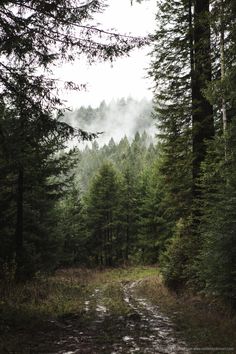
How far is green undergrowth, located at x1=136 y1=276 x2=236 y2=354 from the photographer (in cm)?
698

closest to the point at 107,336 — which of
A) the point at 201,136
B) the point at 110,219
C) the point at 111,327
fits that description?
the point at 111,327

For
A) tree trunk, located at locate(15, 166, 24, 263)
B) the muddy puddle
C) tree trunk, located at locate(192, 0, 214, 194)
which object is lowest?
the muddy puddle

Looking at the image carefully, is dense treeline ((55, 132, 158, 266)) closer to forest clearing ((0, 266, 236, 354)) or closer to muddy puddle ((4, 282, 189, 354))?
forest clearing ((0, 266, 236, 354))

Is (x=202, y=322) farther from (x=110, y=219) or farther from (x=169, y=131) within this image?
(x=110, y=219)

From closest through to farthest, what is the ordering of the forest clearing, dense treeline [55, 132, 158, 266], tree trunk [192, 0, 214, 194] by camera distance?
1. the forest clearing
2. tree trunk [192, 0, 214, 194]
3. dense treeline [55, 132, 158, 266]

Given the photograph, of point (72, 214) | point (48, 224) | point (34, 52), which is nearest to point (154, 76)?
point (34, 52)

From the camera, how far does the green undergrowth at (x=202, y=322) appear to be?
6978 millimetres

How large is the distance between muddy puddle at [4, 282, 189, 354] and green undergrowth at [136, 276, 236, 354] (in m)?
0.29

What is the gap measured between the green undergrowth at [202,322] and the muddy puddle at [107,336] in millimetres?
289

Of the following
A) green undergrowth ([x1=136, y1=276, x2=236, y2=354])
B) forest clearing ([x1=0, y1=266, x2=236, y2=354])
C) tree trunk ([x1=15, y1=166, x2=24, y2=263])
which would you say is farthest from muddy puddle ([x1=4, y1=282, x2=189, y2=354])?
tree trunk ([x1=15, y1=166, x2=24, y2=263])

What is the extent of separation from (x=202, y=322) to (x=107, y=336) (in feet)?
8.26

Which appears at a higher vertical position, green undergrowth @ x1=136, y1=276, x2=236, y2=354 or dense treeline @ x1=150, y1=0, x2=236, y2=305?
dense treeline @ x1=150, y1=0, x2=236, y2=305

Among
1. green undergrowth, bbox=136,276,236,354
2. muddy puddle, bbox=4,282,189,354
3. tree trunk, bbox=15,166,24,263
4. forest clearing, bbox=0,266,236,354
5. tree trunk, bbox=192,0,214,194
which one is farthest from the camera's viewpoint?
A: tree trunk, bbox=15,166,24,263

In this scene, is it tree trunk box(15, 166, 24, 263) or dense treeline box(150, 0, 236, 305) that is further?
tree trunk box(15, 166, 24, 263)
